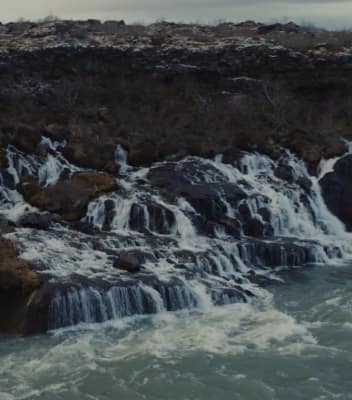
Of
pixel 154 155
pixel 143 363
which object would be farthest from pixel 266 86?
pixel 143 363

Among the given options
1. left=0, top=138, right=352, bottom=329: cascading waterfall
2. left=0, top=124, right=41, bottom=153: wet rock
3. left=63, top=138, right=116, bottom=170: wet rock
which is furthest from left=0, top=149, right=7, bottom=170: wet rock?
left=63, top=138, right=116, bottom=170: wet rock

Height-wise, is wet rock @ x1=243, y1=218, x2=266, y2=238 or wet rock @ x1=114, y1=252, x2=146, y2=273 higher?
wet rock @ x1=243, y1=218, x2=266, y2=238

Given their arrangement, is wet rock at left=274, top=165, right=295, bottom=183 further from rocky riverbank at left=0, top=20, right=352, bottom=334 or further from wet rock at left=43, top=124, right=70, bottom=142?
wet rock at left=43, top=124, right=70, bottom=142

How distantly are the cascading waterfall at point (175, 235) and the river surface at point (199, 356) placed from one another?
2.97 feet

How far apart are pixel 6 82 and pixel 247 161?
14838mm

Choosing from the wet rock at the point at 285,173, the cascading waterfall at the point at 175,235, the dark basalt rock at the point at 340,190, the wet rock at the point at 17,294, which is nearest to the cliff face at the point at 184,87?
the wet rock at the point at 285,173

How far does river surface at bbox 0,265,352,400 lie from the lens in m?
15.6

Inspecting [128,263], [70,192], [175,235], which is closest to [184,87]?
[70,192]

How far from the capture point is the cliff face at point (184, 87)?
3538cm

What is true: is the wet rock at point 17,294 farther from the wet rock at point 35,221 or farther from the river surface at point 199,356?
the wet rock at point 35,221

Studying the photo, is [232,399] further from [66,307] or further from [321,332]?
[66,307]

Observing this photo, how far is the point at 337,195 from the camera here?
3050 centimetres

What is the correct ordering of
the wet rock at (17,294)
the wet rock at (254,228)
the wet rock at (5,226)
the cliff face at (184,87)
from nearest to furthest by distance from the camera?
the wet rock at (17,294), the wet rock at (5,226), the wet rock at (254,228), the cliff face at (184,87)

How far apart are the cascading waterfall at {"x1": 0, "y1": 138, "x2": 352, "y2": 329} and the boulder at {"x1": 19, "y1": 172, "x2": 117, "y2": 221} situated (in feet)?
1.49
